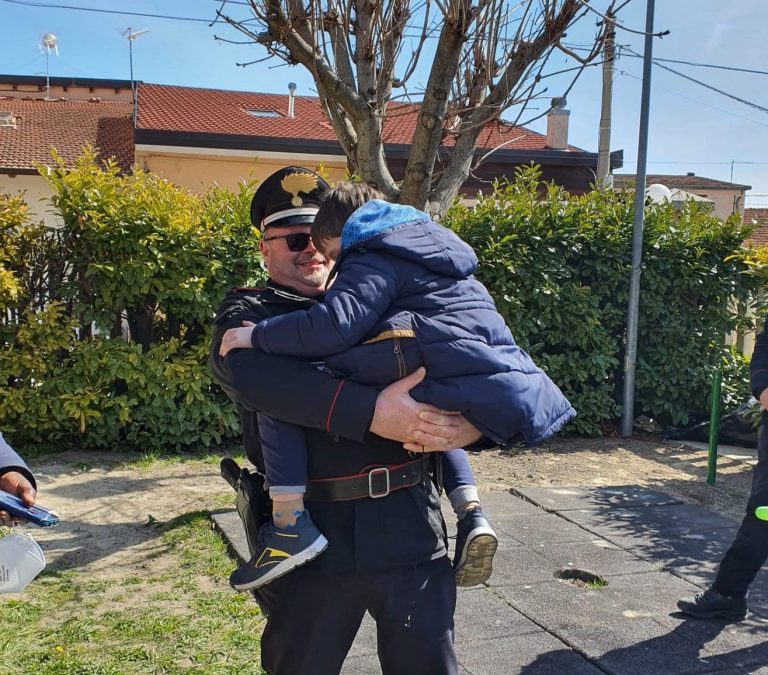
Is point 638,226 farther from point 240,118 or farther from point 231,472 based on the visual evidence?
point 240,118

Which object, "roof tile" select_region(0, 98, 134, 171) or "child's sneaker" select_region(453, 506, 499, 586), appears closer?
"child's sneaker" select_region(453, 506, 499, 586)

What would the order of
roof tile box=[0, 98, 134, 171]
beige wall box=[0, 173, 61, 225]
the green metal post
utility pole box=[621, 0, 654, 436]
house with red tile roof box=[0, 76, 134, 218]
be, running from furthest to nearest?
roof tile box=[0, 98, 134, 171], house with red tile roof box=[0, 76, 134, 218], beige wall box=[0, 173, 61, 225], utility pole box=[621, 0, 654, 436], the green metal post

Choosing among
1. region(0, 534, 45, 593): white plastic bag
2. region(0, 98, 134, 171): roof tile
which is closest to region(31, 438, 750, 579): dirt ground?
region(0, 534, 45, 593): white plastic bag

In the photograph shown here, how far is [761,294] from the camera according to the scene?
8.46m

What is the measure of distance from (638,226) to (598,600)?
17.1 ft

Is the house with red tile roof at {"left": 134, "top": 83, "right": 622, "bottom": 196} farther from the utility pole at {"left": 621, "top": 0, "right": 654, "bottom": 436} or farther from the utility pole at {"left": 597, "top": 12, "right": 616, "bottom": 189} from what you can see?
the utility pole at {"left": 621, "top": 0, "right": 654, "bottom": 436}

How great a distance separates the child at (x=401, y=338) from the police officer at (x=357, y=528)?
6 centimetres

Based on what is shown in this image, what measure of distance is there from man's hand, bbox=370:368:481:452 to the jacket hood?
0.98 feet

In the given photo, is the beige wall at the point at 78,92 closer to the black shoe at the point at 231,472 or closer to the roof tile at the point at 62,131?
the roof tile at the point at 62,131

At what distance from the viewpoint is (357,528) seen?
2127 millimetres

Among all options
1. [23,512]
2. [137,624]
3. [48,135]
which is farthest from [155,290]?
[48,135]

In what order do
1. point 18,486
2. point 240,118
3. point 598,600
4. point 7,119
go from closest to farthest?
point 18,486 < point 598,600 < point 240,118 < point 7,119

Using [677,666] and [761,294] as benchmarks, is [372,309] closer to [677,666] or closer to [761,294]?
[677,666]

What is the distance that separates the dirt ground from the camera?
194 inches
